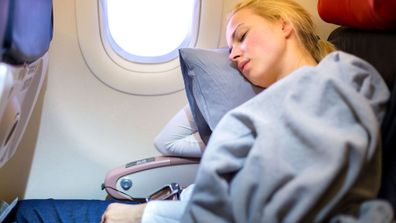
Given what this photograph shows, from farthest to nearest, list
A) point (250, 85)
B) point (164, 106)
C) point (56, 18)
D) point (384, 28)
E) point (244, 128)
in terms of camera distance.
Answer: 1. point (164, 106)
2. point (56, 18)
3. point (250, 85)
4. point (384, 28)
5. point (244, 128)

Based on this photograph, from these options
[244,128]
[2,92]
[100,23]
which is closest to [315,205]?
[244,128]

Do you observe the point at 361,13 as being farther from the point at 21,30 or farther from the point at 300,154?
the point at 21,30

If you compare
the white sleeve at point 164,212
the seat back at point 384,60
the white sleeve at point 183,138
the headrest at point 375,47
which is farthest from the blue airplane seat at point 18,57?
the headrest at point 375,47

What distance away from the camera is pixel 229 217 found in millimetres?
792

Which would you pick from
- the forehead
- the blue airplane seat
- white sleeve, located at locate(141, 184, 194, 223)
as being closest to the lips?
the forehead

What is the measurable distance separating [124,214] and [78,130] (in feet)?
Answer: 2.09

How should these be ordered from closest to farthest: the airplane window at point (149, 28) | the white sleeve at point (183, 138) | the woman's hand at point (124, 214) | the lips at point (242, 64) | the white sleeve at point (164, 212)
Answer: the white sleeve at point (164, 212) < the woman's hand at point (124, 214) < the lips at point (242, 64) < the white sleeve at point (183, 138) < the airplane window at point (149, 28)

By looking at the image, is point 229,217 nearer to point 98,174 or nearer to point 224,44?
point 224,44

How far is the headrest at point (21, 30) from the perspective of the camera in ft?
2.54

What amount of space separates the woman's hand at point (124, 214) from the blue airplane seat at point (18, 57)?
1.16ft

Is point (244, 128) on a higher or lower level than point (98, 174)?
higher

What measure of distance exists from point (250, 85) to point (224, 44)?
15.2 inches

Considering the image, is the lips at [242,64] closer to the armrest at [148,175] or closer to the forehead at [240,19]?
the forehead at [240,19]

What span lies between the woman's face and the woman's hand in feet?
1.76
